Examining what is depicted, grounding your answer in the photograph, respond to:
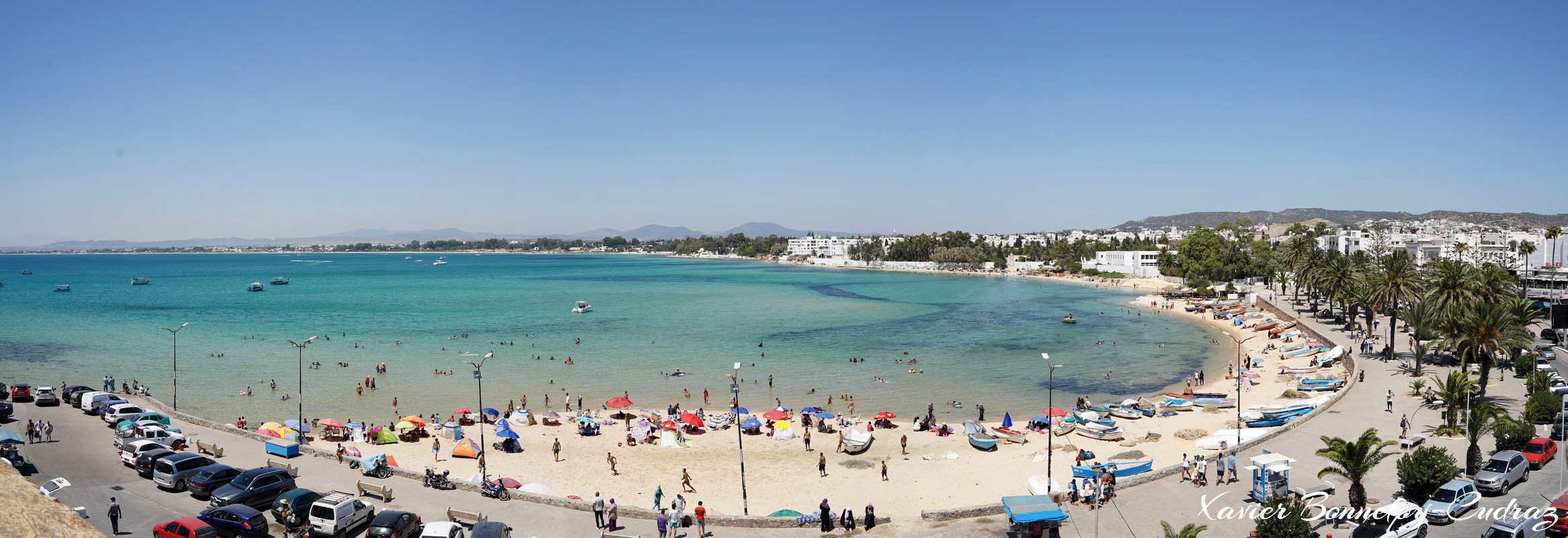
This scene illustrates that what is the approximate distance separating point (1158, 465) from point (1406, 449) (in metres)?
7.42

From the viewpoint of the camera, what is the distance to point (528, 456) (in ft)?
99.5

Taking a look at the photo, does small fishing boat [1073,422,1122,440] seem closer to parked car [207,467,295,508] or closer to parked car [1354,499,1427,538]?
parked car [1354,499,1427,538]

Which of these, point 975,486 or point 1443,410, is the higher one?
point 1443,410

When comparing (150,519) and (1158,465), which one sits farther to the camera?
(1158,465)

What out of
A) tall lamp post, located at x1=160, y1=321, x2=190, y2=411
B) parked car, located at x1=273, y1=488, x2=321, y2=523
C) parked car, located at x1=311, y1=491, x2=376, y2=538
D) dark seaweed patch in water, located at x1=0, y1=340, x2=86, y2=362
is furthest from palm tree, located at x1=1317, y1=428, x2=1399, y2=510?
dark seaweed patch in water, located at x1=0, y1=340, x2=86, y2=362

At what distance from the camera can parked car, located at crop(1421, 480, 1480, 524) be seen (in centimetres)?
1772

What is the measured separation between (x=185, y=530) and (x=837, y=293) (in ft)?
337

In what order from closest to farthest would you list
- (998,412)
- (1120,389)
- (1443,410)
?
(1443,410)
(998,412)
(1120,389)

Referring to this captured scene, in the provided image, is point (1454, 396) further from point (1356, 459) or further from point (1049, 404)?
point (1049, 404)

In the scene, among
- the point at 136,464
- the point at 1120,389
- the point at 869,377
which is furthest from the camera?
the point at 869,377

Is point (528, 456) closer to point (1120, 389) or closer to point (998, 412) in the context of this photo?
point (998, 412)

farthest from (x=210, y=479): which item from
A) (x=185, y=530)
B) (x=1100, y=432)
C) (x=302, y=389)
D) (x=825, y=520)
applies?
(x=1100, y=432)

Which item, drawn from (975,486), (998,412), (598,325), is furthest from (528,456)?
(598,325)

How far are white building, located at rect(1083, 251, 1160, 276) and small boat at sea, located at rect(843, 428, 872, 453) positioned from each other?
4603 inches
